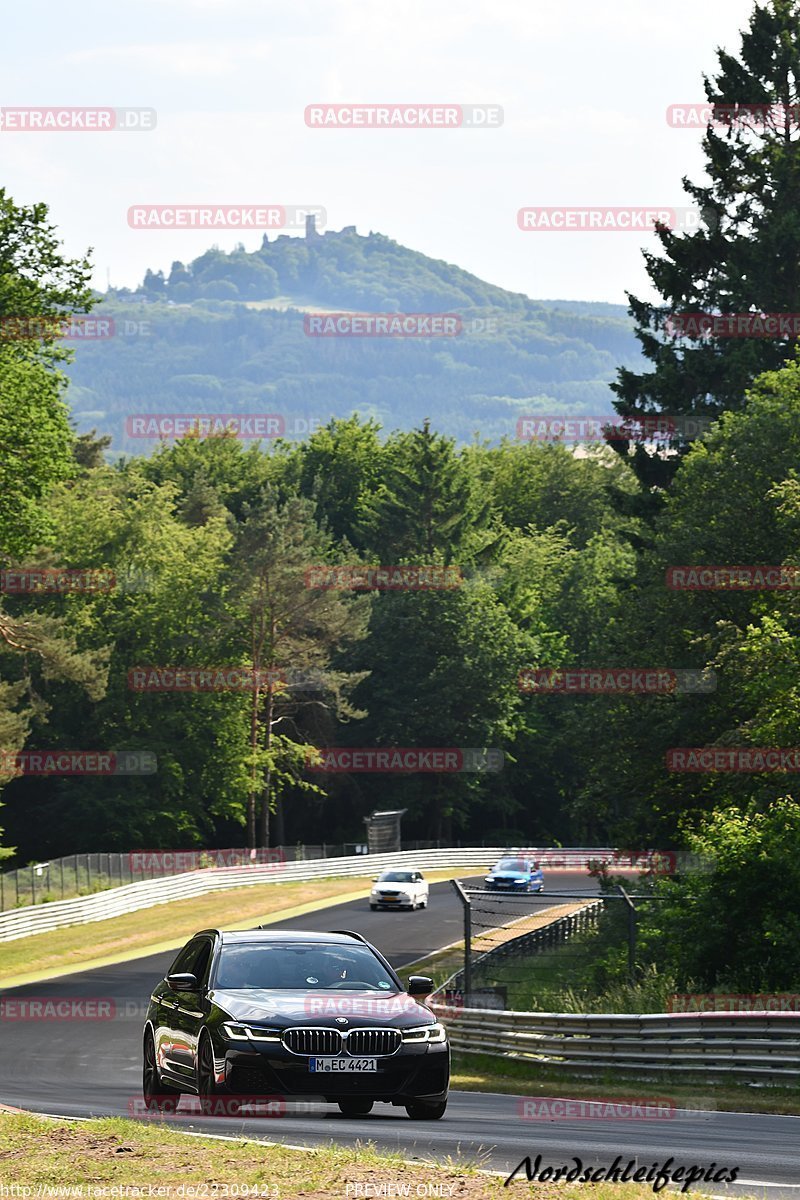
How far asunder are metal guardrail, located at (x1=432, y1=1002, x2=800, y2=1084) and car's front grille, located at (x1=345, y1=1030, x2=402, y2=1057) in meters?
6.73

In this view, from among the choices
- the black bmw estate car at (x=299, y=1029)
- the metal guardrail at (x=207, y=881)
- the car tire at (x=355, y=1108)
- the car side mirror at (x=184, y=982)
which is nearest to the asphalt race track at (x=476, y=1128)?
the car tire at (x=355, y=1108)

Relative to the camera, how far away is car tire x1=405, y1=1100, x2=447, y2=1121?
1391 cm

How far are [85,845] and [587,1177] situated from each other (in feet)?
241

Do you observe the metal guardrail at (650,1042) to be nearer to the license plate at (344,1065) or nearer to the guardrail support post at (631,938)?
the guardrail support post at (631,938)

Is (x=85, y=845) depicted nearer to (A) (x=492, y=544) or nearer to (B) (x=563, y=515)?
(A) (x=492, y=544)

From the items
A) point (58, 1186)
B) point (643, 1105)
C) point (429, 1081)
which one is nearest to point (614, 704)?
point (643, 1105)

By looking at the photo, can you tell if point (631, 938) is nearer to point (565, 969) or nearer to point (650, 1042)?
point (650, 1042)

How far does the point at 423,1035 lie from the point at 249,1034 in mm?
1345

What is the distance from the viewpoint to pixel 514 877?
59.8 metres

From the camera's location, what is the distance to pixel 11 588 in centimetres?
7775

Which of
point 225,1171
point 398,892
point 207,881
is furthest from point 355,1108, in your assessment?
point 207,881

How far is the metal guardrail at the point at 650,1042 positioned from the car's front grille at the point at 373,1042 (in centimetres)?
673

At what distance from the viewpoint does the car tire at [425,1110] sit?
13914 millimetres

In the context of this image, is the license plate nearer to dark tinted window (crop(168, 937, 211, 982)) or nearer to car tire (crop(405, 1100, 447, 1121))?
car tire (crop(405, 1100, 447, 1121))
